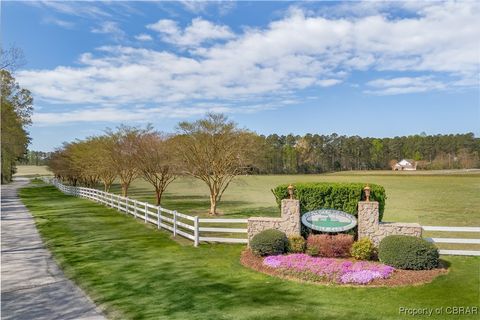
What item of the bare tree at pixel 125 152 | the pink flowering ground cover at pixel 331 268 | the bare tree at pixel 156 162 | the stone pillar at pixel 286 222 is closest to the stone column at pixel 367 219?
the pink flowering ground cover at pixel 331 268

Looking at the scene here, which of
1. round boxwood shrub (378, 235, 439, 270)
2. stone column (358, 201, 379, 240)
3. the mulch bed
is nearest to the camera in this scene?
the mulch bed

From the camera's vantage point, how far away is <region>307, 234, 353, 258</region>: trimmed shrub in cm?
1127

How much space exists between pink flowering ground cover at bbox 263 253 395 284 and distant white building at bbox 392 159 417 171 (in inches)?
4403

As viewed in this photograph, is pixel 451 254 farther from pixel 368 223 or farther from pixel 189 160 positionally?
pixel 189 160

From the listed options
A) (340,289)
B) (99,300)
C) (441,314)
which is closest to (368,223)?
(340,289)

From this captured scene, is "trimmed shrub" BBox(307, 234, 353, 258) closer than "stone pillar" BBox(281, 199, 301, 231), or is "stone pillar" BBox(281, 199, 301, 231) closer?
"trimmed shrub" BBox(307, 234, 353, 258)

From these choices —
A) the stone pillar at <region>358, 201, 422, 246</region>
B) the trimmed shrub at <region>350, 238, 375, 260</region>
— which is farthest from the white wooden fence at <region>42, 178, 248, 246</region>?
the stone pillar at <region>358, 201, 422, 246</region>

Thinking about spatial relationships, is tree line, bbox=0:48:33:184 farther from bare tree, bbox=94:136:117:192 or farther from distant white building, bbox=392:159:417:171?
distant white building, bbox=392:159:417:171

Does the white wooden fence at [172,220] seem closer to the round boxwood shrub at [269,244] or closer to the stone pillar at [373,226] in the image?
the round boxwood shrub at [269,244]

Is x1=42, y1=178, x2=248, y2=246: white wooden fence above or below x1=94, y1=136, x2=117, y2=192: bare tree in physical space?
below

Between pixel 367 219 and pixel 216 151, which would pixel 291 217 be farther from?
pixel 216 151

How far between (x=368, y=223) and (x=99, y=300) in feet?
25.7

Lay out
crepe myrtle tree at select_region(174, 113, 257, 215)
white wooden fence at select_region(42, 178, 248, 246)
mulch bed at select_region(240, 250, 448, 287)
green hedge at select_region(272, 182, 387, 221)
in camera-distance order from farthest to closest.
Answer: crepe myrtle tree at select_region(174, 113, 257, 215) → white wooden fence at select_region(42, 178, 248, 246) → green hedge at select_region(272, 182, 387, 221) → mulch bed at select_region(240, 250, 448, 287)

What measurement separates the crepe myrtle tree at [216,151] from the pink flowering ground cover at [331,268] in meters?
13.9
